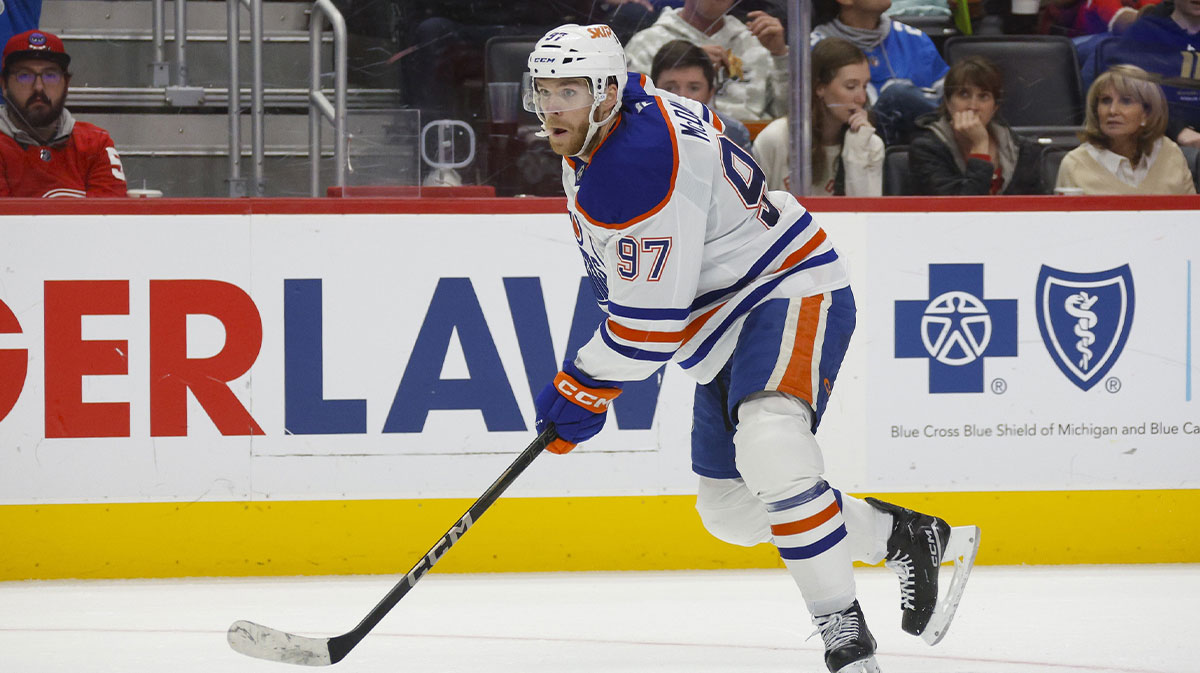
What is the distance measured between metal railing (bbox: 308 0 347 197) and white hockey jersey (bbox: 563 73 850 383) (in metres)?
1.37

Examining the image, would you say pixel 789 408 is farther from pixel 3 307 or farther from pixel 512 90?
pixel 3 307

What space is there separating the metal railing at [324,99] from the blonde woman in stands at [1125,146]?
1967 millimetres

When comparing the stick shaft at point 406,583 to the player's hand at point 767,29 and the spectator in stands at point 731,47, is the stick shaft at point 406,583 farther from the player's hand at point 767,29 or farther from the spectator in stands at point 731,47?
the player's hand at point 767,29

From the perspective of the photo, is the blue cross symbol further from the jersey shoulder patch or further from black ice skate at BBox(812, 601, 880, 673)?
the jersey shoulder patch

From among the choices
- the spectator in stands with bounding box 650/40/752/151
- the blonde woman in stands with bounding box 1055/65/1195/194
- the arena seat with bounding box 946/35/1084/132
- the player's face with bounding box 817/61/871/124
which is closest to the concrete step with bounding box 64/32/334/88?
the spectator in stands with bounding box 650/40/752/151

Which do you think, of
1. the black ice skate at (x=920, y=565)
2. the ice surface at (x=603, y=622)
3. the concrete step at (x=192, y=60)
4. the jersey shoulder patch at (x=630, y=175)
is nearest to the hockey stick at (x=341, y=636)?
the ice surface at (x=603, y=622)

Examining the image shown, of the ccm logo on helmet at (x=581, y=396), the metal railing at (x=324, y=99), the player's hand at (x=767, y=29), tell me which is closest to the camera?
the ccm logo on helmet at (x=581, y=396)

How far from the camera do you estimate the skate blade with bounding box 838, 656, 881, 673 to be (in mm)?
2459

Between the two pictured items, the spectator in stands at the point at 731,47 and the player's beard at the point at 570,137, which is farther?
the spectator in stands at the point at 731,47

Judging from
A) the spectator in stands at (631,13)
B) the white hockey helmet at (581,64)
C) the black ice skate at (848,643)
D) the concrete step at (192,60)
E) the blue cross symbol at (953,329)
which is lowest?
the black ice skate at (848,643)

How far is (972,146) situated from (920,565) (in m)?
1.62

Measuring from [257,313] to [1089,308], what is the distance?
7.31 feet

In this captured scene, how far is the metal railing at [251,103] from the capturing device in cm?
382

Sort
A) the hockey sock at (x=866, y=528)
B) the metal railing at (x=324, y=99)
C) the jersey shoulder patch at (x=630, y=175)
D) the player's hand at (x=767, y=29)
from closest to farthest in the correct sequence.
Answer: the jersey shoulder patch at (x=630, y=175) → the hockey sock at (x=866, y=528) → the metal railing at (x=324, y=99) → the player's hand at (x=767, y=29)
